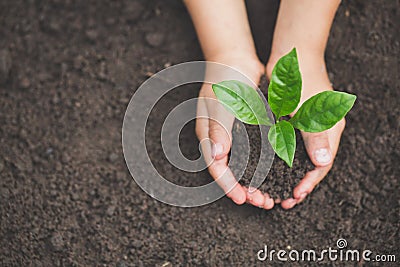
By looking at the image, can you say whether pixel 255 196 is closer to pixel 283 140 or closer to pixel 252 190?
pixel 252 190

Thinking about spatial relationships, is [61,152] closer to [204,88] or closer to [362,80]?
[204,88]

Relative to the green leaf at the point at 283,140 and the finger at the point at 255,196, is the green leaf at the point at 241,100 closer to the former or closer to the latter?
the green leaf at the point at 283,140

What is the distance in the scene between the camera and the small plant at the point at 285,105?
45.8 inches

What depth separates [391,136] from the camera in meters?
1.51

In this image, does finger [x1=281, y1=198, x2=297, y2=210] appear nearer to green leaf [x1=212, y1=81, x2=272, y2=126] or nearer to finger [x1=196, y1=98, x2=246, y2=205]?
finger [x1=196, y1=98, x2=246, y2=205]

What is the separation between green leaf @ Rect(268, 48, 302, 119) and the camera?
115 cm

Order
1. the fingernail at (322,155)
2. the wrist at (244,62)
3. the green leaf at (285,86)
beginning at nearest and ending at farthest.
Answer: the green leaf at (285,86)
the fingernail at (322,155)
the wrist at (244,62)

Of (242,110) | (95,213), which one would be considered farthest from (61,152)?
(242,110)

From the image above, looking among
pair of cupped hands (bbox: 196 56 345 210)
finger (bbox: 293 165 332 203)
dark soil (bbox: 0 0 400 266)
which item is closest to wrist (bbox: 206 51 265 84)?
pair of cupped hands (bbox: 196 56 345 210)

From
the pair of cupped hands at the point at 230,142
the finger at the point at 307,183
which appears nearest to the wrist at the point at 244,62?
the pair of cupped hands at the point at 230,142

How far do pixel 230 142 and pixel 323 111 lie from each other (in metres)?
0.27

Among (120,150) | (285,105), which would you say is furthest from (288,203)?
(120,150)

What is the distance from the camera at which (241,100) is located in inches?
48.3

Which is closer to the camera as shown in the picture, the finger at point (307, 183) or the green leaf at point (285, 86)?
the green leaf at point (285, 86)
